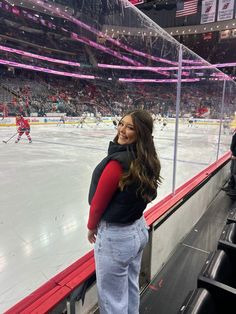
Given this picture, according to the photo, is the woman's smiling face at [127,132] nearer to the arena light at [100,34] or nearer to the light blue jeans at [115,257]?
the light blue jeans at [115,257]

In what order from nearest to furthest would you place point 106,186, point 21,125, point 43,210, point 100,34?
point 106,186, point 100,34, point 43,210, point 21,125

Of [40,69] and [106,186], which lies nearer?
[106,186]

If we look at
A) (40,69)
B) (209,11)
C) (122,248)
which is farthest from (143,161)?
(209,11)

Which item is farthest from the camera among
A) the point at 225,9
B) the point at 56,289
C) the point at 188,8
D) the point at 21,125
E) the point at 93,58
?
the point at 188,8

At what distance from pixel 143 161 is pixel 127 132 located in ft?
0.39

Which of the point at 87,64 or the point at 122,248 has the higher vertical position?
the point at 87,64

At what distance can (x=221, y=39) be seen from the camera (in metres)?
18.6

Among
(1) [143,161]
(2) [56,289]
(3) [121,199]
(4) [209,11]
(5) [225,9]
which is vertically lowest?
(2) [56,289]

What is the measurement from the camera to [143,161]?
33.4 inches

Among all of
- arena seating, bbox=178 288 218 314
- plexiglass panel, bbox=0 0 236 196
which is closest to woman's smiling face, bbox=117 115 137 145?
plexiglass panel, bbox=0 0 236 196

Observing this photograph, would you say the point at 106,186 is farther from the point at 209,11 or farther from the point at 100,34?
the point at 209,11

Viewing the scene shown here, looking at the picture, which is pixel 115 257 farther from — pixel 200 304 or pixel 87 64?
pixel 87 64

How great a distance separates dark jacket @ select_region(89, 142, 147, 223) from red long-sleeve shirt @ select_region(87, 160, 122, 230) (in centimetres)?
2

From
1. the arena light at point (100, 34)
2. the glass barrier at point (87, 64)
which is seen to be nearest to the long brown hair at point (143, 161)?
the glass barrier at point (87, 64)
